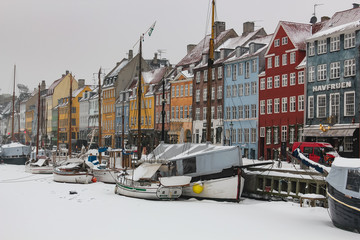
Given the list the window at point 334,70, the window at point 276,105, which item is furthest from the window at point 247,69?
the window at point 334,70

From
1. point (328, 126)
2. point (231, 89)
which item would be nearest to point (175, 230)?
point (328, 126)

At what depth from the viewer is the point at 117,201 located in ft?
99.6

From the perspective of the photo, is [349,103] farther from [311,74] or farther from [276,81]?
[276,81]

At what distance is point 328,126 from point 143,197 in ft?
70.8

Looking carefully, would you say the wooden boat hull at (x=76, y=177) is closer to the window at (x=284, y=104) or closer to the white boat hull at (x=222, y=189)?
the white boat hull at (x=222, y=189)

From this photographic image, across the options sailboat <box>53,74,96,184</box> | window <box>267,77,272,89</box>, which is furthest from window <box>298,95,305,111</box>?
sailboat <box>53,74,96,184</box>

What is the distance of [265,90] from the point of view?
57719 mm

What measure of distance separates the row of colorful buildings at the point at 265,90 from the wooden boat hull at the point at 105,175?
508 cm

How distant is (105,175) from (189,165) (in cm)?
1294

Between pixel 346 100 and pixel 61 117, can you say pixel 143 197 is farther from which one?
pixel 61 117

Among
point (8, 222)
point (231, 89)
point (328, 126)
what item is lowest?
point (8, 222)

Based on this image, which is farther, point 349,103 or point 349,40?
point 349,40

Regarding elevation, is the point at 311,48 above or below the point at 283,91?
above

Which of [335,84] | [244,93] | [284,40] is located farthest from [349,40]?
[244,93]
